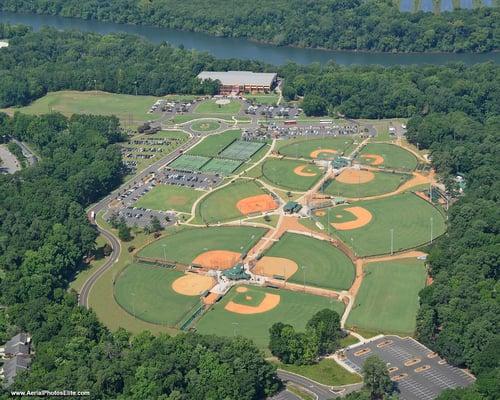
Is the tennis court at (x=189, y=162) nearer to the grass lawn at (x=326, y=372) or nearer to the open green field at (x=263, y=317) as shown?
the open green field at (x=263, y=317)

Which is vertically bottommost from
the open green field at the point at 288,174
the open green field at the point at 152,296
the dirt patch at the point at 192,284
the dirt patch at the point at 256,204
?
the open green field at the point at 152,296

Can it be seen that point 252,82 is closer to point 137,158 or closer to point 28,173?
point 137,158

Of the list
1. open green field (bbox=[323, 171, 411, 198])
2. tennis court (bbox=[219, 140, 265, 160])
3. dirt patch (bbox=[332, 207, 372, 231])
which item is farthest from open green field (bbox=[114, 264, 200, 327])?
tennis court (bbox=[219, 140, 265, 160])

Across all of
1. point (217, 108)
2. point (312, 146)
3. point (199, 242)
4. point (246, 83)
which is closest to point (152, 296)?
point (199, 242)

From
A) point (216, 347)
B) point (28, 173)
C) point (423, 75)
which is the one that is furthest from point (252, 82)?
point (216, 347)

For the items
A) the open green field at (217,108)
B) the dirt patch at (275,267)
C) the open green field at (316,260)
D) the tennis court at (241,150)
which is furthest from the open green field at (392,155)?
the dirt patch at (275,267)

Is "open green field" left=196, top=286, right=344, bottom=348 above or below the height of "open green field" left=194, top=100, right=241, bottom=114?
below

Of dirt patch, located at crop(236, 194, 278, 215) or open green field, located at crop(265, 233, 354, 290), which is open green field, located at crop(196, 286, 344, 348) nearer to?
open green field, located at crop(265, 233, 354, 290)

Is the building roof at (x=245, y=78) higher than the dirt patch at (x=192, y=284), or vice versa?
the building roof at (x=245, y=78)
